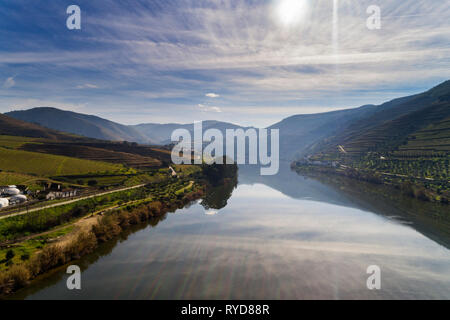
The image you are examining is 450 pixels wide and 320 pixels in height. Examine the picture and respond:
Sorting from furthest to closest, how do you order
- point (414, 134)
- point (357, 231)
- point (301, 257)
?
point (414, 134) → point (357, 231) → point (301, 257)

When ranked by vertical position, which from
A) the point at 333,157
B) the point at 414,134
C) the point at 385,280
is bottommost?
the point at 385,280

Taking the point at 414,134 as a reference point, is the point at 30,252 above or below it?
below

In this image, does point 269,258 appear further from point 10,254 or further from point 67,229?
point 10,254

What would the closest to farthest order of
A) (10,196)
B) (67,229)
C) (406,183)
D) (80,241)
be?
(80,241), (67,229), (10,196), (406,183)

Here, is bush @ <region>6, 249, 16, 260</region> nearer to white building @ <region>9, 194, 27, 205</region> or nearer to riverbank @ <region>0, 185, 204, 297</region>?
riverbank @ <region>0, 185, 204, 297</region>

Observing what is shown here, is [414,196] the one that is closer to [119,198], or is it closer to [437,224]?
[437,224]

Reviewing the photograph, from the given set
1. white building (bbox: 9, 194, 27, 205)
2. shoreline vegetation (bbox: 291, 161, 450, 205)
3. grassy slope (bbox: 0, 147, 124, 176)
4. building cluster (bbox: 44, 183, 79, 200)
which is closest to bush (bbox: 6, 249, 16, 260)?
white building (bbox: 9, 194, 27, 205)

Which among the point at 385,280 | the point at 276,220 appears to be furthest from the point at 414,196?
the point at 385,280

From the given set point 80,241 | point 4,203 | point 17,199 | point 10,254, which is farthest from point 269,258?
point 17,199
